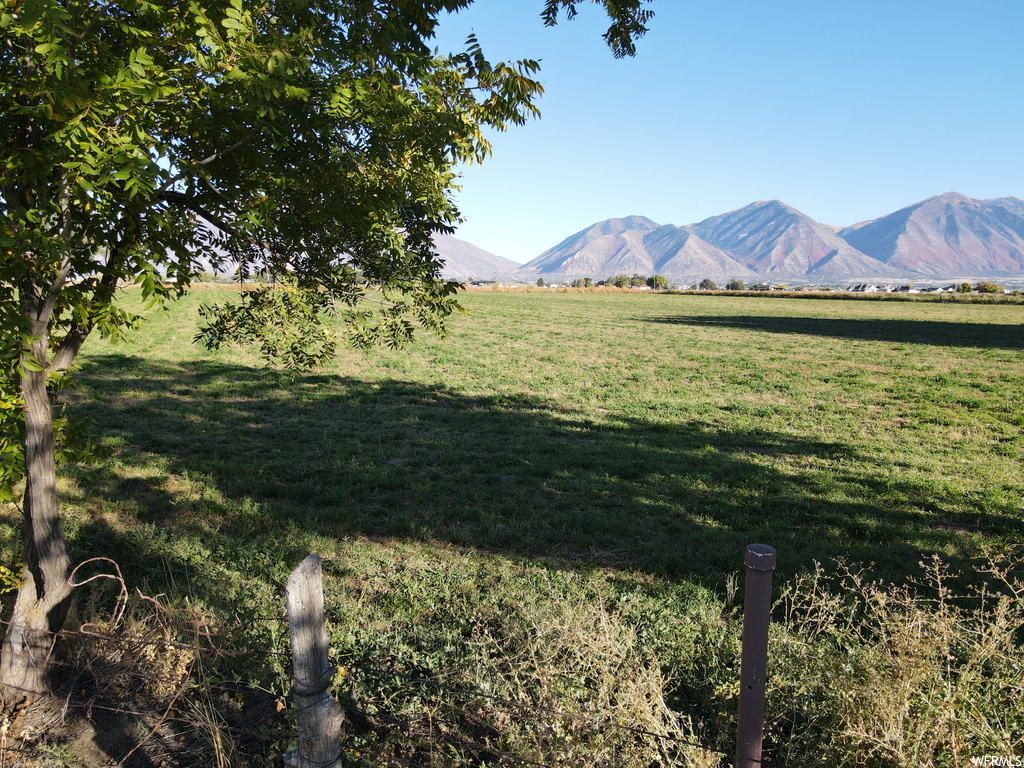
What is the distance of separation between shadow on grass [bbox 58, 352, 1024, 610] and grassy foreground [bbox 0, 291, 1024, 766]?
4 centimetres

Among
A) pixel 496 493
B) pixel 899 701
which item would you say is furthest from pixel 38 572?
pixel 899 701

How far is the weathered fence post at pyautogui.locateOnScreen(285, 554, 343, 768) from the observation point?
2.44 m

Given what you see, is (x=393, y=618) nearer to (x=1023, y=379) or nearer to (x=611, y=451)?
(x=611, y=451)

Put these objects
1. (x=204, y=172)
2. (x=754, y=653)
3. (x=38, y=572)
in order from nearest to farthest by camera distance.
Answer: (x=754, y=653) → (x=204, y=172) → (x=38, y=572)

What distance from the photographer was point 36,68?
3.28 m

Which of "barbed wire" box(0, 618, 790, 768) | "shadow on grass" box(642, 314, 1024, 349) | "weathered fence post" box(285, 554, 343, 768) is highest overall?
"shadow on grass" box(642, 314, 1024, 349)

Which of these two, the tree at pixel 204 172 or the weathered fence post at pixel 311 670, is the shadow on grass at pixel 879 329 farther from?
the weathered fence post at pixel 311 670

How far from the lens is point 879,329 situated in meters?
31.6

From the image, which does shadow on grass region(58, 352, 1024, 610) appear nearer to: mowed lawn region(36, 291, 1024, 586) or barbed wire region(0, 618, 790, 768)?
mowed lawn region(36, 291, 1024, 586)

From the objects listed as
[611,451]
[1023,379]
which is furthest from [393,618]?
[1023,379]

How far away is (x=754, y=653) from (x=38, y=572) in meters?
4.42

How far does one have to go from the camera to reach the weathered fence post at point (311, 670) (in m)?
2.44

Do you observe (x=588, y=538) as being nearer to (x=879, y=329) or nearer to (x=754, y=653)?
(x=754, y=653)

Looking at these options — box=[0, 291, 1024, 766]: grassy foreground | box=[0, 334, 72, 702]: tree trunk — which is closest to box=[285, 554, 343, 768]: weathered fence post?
box=[0, 291, 1024, 766]: grassy foreground
